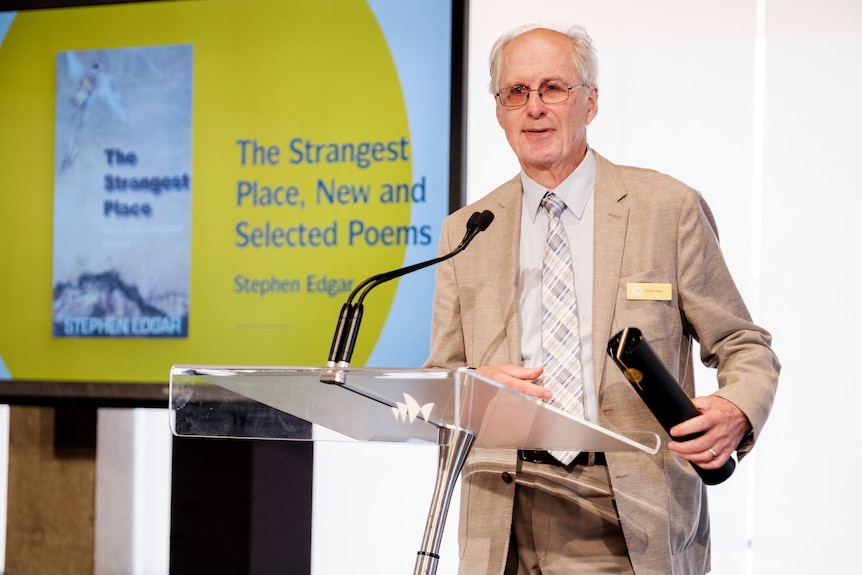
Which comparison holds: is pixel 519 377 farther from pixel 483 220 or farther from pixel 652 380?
pixel 483 220

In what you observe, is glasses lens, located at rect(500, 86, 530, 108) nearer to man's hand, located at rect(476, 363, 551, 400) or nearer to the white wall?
man's hand, located at rect(476, 363, 551, 400)

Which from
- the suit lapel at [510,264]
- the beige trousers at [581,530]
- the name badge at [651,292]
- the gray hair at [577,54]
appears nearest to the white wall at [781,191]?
the gray hair at [577,54]

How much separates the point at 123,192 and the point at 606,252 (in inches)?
95.7

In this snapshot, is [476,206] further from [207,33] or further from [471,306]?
[207,33]

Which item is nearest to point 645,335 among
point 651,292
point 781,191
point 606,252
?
point 651,292

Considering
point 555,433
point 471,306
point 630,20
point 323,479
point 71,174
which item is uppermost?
point 630,20

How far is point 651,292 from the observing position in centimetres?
202

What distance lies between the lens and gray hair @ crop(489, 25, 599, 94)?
7.31ft

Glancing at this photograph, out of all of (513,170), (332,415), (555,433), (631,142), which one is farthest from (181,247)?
(555,433)

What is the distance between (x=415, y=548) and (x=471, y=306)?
5.97 ft

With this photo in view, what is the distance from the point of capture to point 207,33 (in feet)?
12.5

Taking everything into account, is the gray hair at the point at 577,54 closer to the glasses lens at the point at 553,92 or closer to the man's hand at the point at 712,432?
the glasses lens at the point at 553,92

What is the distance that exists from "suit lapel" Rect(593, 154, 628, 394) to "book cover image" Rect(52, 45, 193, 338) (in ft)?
6.89

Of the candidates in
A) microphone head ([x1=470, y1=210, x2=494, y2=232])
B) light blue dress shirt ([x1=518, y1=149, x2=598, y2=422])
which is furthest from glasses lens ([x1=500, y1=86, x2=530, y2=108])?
microphone head ([x1=470, y1=210, x2=494, y2=232])
